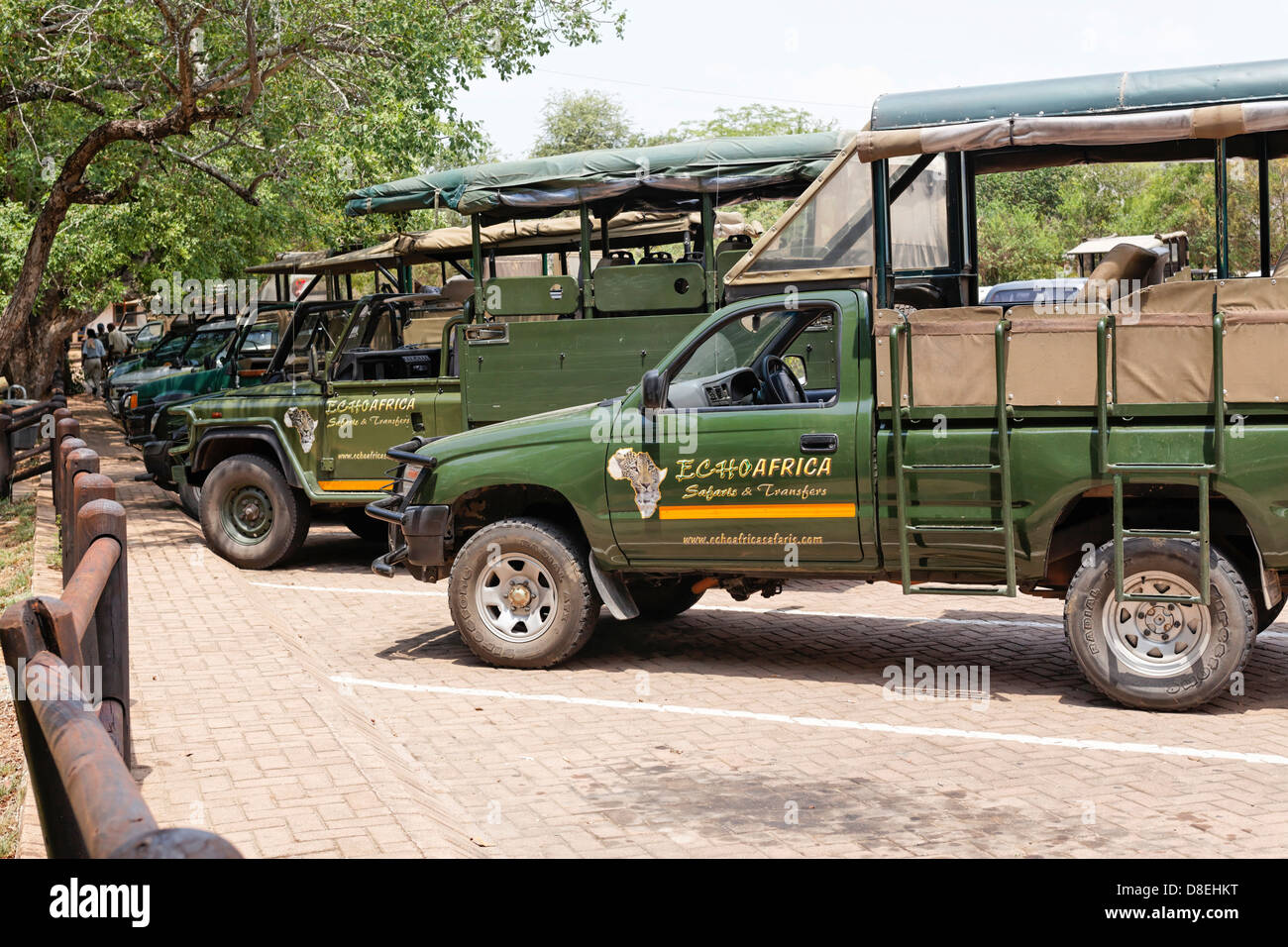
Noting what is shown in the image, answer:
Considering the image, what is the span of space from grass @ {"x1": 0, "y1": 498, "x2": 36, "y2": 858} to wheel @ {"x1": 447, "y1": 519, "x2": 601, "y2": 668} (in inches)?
99.5

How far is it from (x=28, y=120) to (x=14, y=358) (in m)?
7.14

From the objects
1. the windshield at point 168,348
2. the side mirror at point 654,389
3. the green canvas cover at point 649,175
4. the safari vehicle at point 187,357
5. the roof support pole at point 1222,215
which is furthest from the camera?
the windshield at point 168,348

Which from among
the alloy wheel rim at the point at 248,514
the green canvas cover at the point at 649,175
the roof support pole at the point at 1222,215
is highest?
the green canvas cover at the point at 649,175

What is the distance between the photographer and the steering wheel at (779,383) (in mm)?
8180

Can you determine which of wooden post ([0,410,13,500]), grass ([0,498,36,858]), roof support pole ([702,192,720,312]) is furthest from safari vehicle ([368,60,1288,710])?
wooden post ([0,410,13,500])

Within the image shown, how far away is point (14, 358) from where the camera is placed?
2698 cm

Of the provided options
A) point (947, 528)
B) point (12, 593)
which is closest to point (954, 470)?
point (947, 528)

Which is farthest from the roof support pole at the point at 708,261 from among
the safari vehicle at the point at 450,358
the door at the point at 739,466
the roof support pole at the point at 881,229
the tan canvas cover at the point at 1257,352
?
the tan canvas cover at the point at 1257,352

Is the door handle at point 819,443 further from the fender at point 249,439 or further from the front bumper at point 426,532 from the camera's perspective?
the fender at point 249,439

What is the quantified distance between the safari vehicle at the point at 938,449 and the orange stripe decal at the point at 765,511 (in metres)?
0.01

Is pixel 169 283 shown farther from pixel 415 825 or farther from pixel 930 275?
pixel 415 825

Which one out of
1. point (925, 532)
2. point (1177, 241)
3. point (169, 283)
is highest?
point (169, 283)

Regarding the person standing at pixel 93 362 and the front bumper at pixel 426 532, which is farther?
the person standing at pixel 93 362
